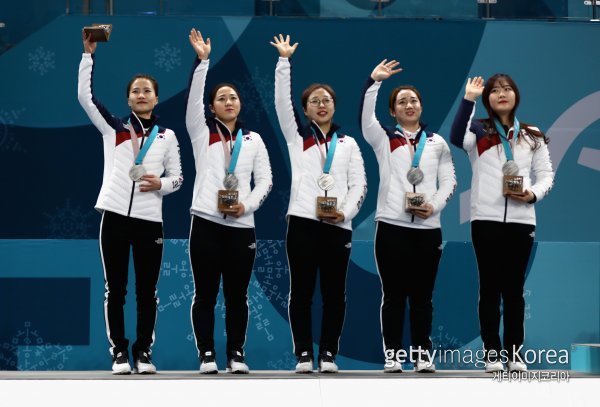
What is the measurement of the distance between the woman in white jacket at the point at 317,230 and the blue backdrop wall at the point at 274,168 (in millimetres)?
1579

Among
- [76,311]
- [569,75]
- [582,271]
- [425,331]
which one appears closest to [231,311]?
[425,331]

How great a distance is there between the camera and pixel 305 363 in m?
5.45

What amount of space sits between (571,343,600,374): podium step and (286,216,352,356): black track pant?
1338 millimetres

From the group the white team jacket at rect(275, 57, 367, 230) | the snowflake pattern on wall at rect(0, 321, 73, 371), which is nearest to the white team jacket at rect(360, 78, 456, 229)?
the white team jacket at rect(275, 57, 367, 230)

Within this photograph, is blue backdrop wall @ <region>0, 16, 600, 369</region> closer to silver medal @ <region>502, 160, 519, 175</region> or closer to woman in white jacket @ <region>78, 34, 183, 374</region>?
woman in white jacket @ <region>78, 34, 183, 374</region>

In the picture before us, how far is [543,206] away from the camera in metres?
7.42

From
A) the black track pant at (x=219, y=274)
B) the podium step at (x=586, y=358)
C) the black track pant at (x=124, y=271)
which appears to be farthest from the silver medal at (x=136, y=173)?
the podium step at (x=586, y=358)

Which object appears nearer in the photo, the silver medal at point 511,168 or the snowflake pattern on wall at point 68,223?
the silver medal at point 511,168

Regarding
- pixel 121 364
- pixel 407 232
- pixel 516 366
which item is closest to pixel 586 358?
pixel 516 366

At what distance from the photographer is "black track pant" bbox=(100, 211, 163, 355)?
17.9 feet

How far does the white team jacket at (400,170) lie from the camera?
5590 mm

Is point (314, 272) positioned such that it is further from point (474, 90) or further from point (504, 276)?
point (474, 90)

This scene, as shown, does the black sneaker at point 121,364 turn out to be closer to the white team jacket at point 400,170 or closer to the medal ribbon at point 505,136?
the white team jacket at point 400,170
